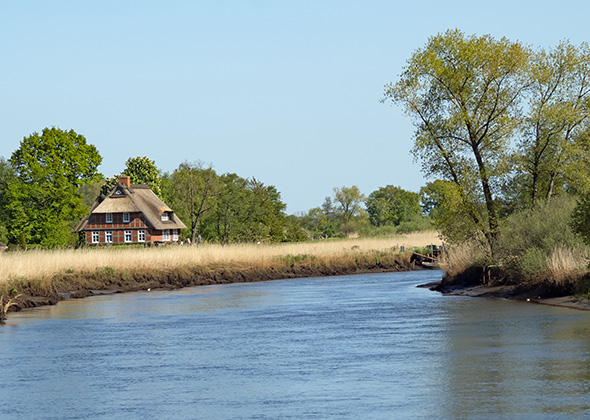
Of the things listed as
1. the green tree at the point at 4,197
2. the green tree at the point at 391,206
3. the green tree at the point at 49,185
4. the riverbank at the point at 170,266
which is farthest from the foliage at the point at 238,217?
the green tree at the point at 391,206

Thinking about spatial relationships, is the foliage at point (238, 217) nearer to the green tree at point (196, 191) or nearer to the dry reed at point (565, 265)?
the green tree at point (196, 191)

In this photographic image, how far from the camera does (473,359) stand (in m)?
19.9

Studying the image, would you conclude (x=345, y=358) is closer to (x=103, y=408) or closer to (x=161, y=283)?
(x=103, y=408)

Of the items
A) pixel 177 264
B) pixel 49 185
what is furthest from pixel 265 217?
pixel 177 264

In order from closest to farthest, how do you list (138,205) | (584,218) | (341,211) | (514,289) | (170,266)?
(584,218) < (514,289) < (170,266) < (138,205) < (341,211)

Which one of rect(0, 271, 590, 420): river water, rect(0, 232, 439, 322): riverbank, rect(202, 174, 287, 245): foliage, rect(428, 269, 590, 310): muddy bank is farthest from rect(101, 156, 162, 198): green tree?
rect(0, 271, 590, 420): river water

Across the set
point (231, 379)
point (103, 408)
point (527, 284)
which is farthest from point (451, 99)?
point (103, 408)

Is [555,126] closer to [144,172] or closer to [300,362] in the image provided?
[300,362]

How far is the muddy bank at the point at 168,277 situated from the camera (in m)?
40.5

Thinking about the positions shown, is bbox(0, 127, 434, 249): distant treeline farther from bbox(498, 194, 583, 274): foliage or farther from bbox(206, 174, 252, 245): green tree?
bbox(498, 194, 583, 274): foliage

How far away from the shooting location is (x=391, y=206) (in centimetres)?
16800

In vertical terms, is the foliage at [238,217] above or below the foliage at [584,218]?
above

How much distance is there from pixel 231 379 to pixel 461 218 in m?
23.9

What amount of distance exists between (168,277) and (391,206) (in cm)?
11856
